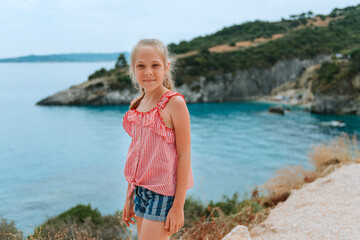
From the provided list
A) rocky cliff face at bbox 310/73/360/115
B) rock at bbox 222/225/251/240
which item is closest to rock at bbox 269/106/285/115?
rocky cliff face at bbox 310/73/360/115

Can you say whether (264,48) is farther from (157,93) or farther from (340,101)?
(157,93)

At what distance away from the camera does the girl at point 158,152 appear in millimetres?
1708

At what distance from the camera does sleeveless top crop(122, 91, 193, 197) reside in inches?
68.3

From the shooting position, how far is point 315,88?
33156 mm

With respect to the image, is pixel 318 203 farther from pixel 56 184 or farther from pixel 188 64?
pixel 188 64

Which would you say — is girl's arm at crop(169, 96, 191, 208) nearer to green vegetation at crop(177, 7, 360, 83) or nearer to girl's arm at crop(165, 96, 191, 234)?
girl's arm at crop(165, 96, 191, 234)

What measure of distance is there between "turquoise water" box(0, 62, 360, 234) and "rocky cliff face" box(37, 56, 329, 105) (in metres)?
2.20

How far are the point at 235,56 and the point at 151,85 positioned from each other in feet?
155

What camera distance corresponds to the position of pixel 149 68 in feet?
5.94

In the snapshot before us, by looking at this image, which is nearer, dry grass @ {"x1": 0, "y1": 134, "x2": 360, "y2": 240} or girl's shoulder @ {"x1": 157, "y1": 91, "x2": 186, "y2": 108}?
girl's shoulder @ {"x1": 157, "y1": 91, "x2": 186, "y2": 108}

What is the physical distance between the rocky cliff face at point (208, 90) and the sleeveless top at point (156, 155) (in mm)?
39783

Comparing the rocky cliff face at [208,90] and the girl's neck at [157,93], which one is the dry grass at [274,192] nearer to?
the girl's neck at [157,93]

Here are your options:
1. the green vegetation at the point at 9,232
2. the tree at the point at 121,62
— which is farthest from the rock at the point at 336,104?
the green vegetation at the point at 9,232

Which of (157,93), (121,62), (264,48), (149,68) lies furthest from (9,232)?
(264,48)
